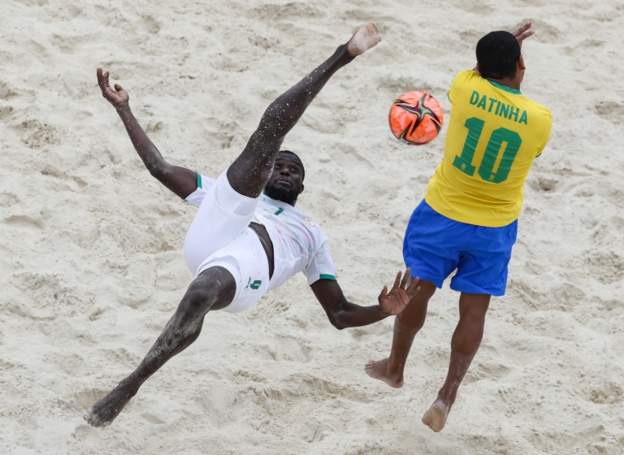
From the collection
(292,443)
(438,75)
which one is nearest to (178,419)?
(292,443)

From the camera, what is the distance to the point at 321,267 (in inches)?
184

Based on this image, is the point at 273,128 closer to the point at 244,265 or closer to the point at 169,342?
the point at 244,265

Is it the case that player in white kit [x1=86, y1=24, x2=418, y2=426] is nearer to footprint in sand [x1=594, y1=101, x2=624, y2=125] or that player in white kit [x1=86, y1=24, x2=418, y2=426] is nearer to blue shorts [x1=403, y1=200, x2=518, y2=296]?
blue shorts [x1=403, y1=200, x2=518, y2=296]

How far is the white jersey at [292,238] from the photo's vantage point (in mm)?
4566

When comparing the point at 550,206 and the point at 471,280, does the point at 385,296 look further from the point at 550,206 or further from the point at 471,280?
the point at 550,206

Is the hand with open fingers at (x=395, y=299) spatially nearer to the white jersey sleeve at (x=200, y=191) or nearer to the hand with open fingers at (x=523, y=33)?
the white jersey sleeve at (x=200, y=191)

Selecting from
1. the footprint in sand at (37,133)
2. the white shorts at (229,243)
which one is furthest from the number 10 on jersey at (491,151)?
the footprint in sand at (37,133)

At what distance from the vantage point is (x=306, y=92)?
13.8 feet

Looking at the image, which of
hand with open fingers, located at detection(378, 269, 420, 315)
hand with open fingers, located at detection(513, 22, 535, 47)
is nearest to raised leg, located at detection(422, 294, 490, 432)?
hand with open fingers, located at detection(378, 269, 420, 315)

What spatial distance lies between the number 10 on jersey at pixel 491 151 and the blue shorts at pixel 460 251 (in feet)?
0.70

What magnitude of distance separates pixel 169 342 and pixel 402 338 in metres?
1.07

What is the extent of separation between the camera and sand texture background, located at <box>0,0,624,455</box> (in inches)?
181

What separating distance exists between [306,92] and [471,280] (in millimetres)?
985

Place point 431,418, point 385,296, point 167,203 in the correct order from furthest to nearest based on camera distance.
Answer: point 167,203 < point 431,418 < point 385,296
